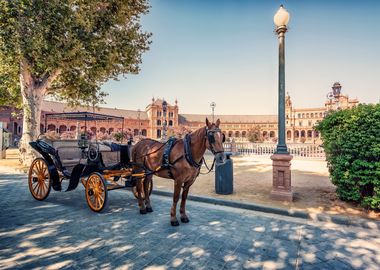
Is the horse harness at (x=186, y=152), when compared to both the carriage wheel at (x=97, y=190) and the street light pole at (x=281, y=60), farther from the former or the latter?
the street light pole at (x=281, y=60)

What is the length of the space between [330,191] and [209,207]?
14.3 feet

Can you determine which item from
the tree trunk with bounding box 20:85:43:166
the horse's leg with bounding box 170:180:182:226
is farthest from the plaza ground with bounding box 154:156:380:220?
the tree trunk with bounding box 20:85:43:166

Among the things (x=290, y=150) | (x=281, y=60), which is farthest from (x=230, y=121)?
(x=281, y=60)

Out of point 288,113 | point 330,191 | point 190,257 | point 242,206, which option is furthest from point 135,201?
point 288,113

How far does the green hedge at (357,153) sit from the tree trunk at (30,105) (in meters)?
13.7

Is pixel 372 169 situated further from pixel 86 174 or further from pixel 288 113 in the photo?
pixel 288 113

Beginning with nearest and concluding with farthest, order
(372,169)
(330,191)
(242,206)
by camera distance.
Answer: (372,169), (242,206), (330,191)

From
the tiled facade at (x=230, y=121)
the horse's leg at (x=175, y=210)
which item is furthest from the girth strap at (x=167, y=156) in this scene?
the tiled facade at (x=230, y=121)

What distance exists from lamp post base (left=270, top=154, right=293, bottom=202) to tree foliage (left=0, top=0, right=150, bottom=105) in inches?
414

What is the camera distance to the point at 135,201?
6242 millimetres

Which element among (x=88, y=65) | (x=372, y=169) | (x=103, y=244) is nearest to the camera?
(x=103, y=244)

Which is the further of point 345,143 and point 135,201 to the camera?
point 135,201

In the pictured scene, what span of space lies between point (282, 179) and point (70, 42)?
1132cm

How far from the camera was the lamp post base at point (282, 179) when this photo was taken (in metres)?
5.96
